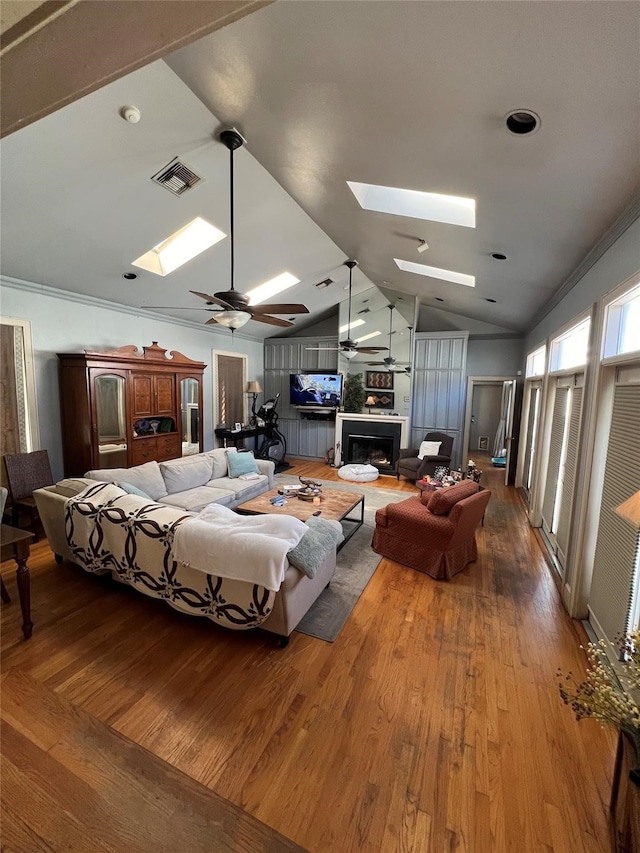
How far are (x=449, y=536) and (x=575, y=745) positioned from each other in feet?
5.03

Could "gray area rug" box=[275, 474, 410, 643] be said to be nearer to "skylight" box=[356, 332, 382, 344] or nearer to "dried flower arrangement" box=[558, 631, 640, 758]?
"dried flower arrangement" box=[558, 631, 640, 758]

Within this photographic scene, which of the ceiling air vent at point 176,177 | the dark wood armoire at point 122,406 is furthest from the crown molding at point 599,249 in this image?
the dark wood armoire at point 122,406

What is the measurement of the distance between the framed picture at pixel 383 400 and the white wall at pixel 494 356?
1.68 m

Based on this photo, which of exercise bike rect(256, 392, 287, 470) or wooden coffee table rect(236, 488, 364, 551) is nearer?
wooden coffee table rect(236, 488, 364, 551)

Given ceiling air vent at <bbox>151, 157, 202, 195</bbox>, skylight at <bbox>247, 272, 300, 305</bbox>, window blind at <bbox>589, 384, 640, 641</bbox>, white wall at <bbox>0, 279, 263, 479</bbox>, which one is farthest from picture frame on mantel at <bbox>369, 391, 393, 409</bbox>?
ceiling air vent at <bbox>151, 157, 202, 195</bbox>

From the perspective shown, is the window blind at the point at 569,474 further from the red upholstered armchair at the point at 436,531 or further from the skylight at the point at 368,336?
the skylight at the point at 368,336

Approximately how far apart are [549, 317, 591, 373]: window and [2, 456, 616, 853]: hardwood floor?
7.01 feet

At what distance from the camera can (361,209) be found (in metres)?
3.08

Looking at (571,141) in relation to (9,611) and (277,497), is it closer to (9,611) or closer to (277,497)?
(277,497)

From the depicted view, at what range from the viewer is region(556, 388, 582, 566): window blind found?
114 inches

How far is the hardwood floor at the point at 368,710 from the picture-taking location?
1.43 meters

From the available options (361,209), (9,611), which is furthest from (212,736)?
(361,209)

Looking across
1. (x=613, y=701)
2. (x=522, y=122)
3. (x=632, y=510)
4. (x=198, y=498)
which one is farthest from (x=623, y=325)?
(x=198, y=498)

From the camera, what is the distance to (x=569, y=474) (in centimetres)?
304
